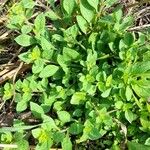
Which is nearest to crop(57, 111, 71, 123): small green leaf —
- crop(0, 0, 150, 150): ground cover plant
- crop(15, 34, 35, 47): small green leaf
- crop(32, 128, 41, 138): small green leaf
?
crop(0, 0, 150, 150): ground cover plant

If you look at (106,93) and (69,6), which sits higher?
(69,6)

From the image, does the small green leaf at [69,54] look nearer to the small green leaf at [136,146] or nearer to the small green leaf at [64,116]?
the small green leaf at [64,116]

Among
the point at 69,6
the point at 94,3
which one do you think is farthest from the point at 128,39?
the point at 69,6

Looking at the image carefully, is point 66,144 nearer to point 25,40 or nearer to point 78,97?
point 78,97

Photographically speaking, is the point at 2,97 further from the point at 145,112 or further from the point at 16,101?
the point at 145,112

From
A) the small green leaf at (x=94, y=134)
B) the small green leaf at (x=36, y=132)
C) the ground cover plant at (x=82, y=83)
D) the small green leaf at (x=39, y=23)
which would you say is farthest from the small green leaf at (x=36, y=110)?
the small green leaf at (x=39, y=23)

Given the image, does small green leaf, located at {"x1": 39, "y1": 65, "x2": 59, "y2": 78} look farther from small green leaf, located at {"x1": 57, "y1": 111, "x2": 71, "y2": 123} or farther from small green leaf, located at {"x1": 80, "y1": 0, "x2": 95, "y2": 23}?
small green leaf, located at {"x1": 80, "y1": 0, "x2": 95, "y2": 23}
